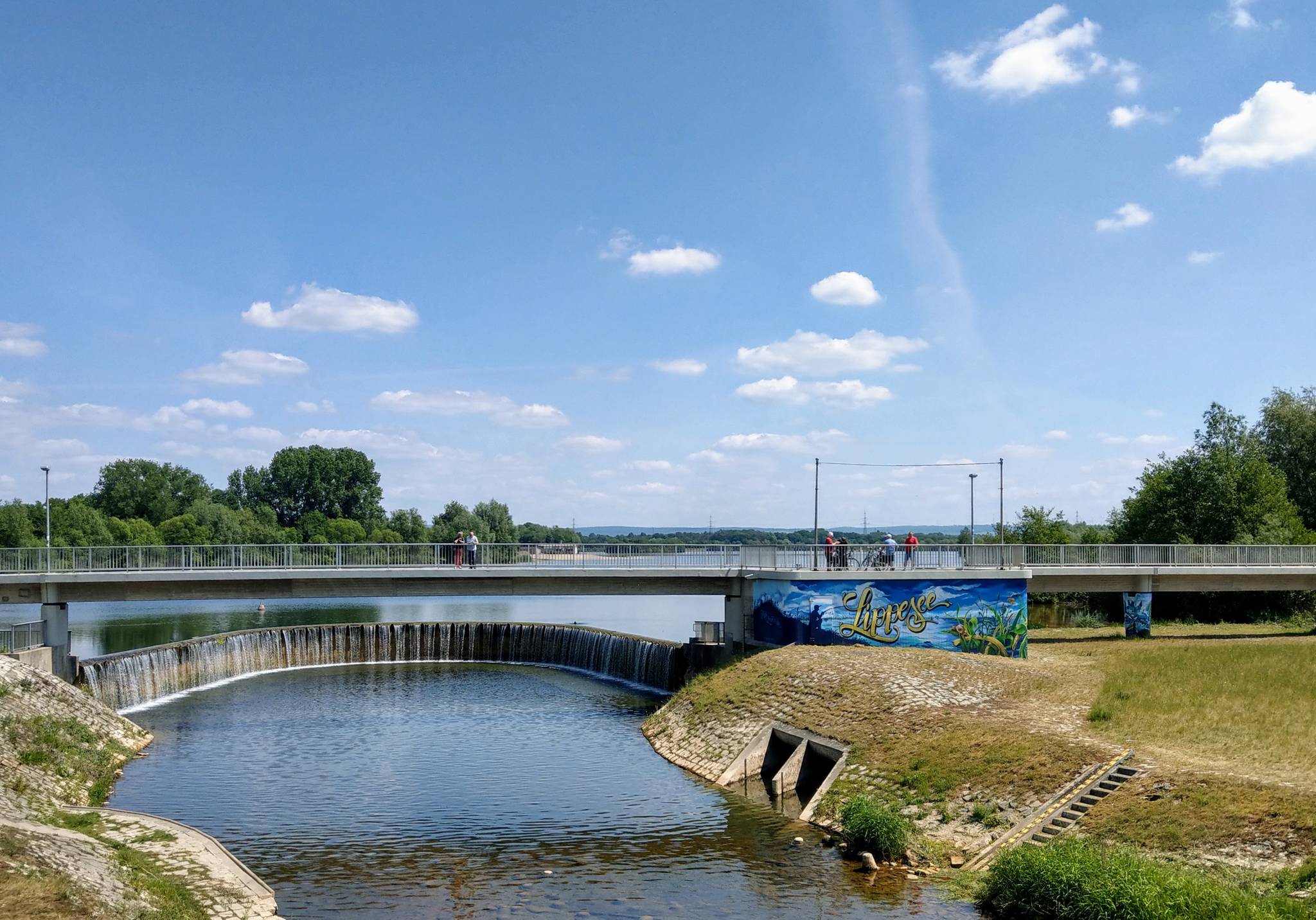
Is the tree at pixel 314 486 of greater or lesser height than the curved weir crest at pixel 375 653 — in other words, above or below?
above

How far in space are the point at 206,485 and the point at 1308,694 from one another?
14424cm

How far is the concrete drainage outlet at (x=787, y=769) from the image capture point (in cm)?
2917

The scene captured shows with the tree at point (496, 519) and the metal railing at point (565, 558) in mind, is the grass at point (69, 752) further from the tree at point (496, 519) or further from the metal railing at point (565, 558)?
the tree at point (496, 519)

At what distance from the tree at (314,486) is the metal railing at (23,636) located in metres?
107

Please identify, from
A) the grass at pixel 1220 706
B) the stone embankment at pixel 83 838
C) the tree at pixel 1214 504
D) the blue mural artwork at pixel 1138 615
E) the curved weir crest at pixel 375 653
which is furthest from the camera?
the tree at pixel 1214 504

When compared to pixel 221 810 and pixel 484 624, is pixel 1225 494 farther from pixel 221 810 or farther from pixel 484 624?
pixel 221 810

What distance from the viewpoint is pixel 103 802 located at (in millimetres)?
28234

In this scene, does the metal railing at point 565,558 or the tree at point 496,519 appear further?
the tree at point 496,519

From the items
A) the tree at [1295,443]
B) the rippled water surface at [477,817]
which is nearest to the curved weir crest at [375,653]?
the rippled water surface at [477,817]

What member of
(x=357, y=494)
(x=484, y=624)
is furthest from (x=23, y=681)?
(x=357, y=494)

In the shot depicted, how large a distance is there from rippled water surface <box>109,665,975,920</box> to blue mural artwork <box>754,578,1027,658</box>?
24.1ft

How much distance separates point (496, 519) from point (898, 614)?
4201 inches

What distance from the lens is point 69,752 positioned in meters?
31.0

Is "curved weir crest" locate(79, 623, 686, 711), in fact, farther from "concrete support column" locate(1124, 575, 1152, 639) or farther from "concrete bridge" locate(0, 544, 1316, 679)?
"concrete support column" locate(1124, 575, 1152, 639)
